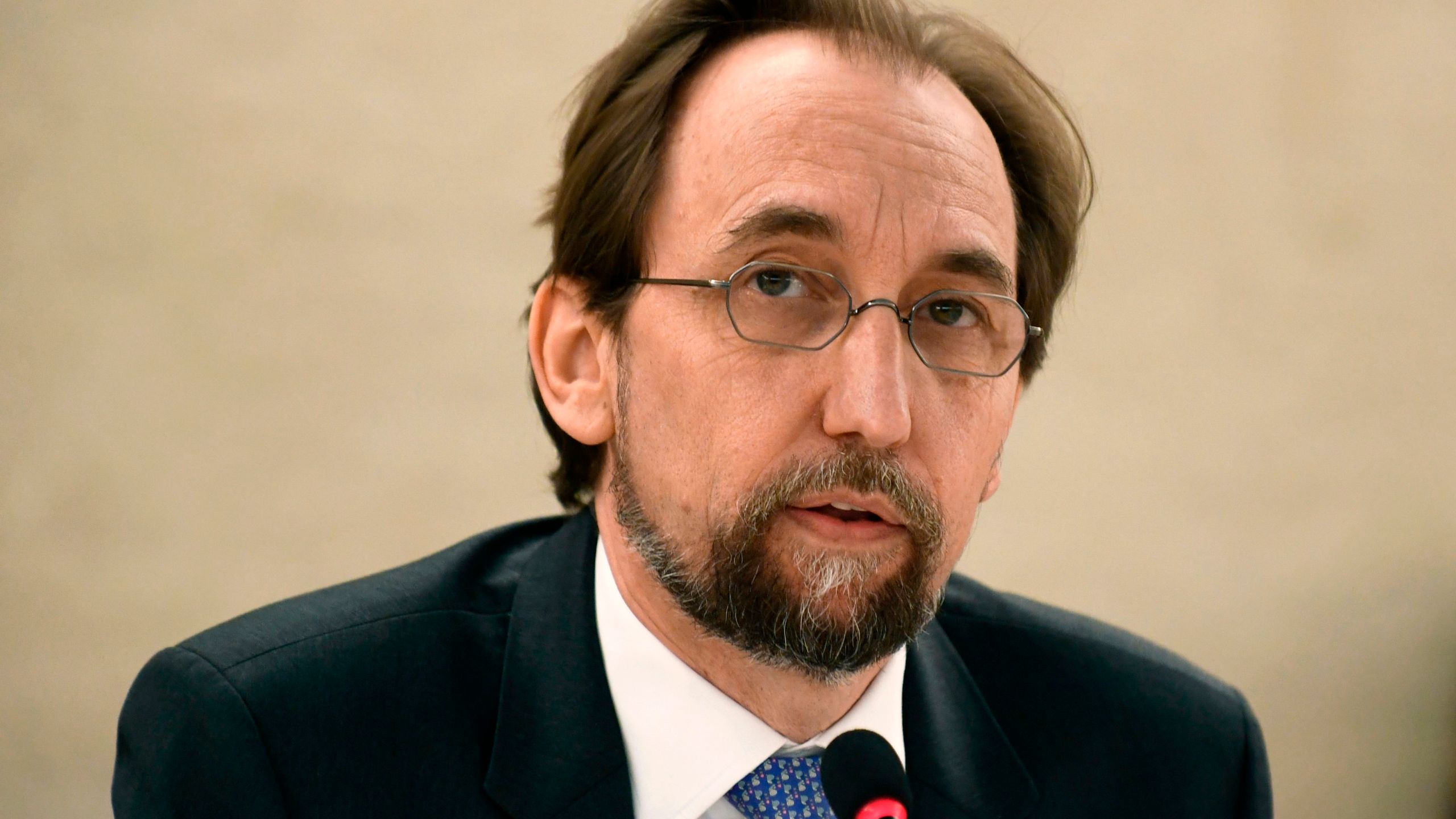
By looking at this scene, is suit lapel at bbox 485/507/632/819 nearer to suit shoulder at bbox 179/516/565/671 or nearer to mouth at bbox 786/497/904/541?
suit shoulder at bbox 179/516/565/671

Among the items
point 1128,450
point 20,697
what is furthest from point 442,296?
point 1128,450

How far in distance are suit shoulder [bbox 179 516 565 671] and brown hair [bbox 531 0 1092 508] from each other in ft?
0.74

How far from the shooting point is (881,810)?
4.61 feet

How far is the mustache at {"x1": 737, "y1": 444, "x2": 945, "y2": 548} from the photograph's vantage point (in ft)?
5.05

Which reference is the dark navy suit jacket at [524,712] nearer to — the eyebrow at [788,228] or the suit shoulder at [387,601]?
the suit shoulder at [387,601]

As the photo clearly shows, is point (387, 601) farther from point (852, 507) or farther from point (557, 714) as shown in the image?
point (852, 507)

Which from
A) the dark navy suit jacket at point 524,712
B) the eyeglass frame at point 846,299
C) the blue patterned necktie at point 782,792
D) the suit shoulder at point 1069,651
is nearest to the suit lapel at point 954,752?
the dark navy suit jacket at point 524,712

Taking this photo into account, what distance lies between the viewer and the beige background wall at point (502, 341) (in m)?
2.55

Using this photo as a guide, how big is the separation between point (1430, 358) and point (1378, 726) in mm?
1074

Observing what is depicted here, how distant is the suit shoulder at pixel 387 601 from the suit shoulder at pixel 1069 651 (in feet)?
2.53

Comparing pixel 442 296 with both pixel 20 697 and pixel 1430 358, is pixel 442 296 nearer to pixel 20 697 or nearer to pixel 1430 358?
pixel 20 697

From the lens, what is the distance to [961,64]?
1944mm

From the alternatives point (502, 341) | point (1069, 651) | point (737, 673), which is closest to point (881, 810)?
point (737, 673)

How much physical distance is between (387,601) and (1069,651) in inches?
45.9
